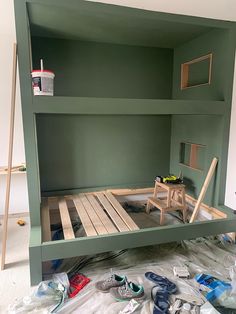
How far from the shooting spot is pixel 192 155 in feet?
11.1

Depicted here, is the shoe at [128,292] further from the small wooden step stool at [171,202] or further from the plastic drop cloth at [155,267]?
the small wooden step stool at [171,202]

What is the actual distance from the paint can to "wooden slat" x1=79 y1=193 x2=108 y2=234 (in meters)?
1.31

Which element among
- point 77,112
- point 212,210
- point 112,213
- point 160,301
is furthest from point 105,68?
point 160,301

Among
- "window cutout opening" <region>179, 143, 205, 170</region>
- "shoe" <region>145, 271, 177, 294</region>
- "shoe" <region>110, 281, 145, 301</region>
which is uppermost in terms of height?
"window cutout opening" <region>179, 143, 205, 170</region>

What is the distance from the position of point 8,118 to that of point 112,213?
1703 millimetres

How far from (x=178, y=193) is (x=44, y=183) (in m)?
1.82

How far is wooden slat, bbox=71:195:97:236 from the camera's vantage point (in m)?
2.26

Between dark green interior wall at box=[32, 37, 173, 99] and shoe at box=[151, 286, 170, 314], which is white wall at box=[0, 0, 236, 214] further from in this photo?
shoe at box=[151, 286, 170, 314]

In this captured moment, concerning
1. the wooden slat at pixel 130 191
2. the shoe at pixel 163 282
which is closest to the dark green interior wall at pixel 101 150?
the wooden slat at pixel 130 191

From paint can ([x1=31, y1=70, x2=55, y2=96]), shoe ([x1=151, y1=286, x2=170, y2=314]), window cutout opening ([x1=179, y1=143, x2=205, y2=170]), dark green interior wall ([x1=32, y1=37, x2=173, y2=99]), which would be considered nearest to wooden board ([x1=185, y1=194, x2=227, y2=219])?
window cutout opening ([x1=179, y1=143, x2=205, y2=170])

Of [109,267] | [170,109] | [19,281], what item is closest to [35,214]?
[19,281]

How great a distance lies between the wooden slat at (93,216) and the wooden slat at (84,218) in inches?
1.4

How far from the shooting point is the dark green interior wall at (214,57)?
8.60ft

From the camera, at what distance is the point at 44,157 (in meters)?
3.29
